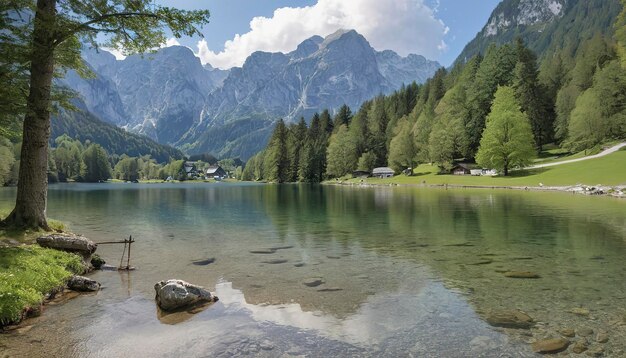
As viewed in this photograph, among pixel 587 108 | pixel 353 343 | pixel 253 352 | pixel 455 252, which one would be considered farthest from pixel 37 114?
pixel 587 108

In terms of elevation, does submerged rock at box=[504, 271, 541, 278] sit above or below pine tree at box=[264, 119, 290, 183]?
below

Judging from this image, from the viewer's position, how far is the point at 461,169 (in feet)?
395

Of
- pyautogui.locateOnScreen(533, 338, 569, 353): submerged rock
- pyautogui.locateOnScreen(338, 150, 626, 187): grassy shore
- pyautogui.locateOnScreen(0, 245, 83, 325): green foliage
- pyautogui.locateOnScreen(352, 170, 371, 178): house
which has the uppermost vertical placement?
pyautogui.locateOnScreen(352, 170, 371, 178): house

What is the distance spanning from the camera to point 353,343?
10781mm

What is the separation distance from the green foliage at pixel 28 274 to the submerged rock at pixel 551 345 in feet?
48.1

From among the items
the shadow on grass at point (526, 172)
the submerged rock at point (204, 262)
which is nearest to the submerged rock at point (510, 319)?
the submerged rock at point (204, 262)

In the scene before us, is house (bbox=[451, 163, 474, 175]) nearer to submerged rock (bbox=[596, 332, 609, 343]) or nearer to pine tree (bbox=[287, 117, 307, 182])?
pine tree (bbox=[287, 117, 307, 182])

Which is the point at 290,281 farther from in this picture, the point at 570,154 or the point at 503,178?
the point at 570,154

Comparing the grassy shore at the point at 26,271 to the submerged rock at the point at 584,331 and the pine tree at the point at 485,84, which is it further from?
the pine tree at the point at 485,84

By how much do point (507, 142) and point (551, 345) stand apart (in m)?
95.2

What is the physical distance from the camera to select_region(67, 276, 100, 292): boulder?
52.5ft

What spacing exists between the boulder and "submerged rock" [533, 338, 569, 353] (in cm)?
1568

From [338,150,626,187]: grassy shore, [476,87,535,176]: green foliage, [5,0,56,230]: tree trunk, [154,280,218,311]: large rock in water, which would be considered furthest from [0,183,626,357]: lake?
[476,87,535,176]: green foliage

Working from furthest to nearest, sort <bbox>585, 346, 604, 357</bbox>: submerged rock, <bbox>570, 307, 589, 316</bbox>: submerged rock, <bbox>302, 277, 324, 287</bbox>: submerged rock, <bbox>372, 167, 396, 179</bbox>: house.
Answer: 1. <bbox>372, 167, 396, 179</bbox>: house
2. <bbox>302, 277, 324, 287</bbox>: submerged rock
3. <bbox>570, 307, 589, 316</bbox>: submerged rock
4. <bbox>585, 346, 604, 357</bbox>: submerged rock
